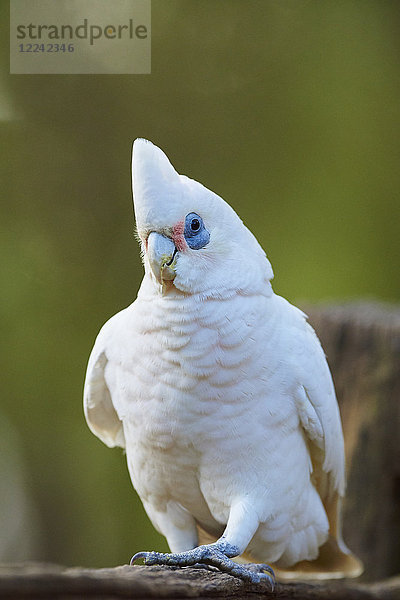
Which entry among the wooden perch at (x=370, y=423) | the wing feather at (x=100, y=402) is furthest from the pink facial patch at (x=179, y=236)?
the wooden perch at (x=370, y=423)

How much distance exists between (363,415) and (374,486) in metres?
0.24

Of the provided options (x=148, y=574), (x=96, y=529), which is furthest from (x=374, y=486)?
(x=96, y=529)

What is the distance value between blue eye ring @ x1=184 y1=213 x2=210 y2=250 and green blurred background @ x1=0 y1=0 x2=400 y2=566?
958mm

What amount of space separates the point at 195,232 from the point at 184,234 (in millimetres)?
26

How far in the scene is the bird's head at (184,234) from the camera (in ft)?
3.75

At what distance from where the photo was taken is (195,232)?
47.0 inches

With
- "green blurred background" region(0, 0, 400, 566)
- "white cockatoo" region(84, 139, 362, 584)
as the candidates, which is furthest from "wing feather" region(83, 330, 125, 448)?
"green blurred background" region(0, 0, 400, 566)

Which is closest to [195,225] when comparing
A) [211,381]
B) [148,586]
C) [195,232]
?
[195,232]

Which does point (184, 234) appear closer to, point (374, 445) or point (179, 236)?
point (179, 236)

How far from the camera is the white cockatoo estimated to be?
1.17 m

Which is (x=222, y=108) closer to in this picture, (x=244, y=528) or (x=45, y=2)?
(x=45, y=2)

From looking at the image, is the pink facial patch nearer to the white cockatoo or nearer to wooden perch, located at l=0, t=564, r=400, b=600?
the white cockatoo

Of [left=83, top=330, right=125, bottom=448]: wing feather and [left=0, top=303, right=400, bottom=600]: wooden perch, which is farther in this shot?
[left=0, top=303, right=400, bottom=600]: wooden perch

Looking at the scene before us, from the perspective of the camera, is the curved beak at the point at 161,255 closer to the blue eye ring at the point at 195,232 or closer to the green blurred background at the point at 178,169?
the blue eye ring at the point at 195,232
